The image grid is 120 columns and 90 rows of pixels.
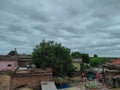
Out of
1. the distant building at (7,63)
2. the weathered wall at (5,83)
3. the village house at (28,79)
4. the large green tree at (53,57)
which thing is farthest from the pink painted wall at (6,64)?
the village house at (28,79)

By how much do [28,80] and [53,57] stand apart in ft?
25.3

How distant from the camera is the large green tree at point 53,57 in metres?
25.5

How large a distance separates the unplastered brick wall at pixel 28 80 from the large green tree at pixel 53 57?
19.7 feet

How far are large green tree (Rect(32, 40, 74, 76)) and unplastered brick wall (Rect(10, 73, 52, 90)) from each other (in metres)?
6.00

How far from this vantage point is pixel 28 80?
1858cm

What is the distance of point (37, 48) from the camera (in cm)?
2766

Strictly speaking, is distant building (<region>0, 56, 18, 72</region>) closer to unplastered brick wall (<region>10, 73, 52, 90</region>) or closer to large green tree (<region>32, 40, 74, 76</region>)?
large green tree (<region>32, 40, 74, 76</region>)

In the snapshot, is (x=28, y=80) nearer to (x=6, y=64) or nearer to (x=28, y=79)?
(x=28, y=79)

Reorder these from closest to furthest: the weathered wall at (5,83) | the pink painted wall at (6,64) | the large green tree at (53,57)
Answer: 1. the weathered wall at (5,83)
2. the large green tree at (53,57)
3. the pink painted wall at (6,64)

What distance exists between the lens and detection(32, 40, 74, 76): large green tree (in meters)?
25.5

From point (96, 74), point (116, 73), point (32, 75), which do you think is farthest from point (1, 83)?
point (96, 74)

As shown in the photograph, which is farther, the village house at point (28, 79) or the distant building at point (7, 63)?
the distant building at point (7, 63)

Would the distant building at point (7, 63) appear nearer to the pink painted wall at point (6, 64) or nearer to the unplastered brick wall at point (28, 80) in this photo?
the pink painted wall at point (6, 64)

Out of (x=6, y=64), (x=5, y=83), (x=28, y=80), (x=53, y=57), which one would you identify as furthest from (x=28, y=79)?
(x=6, y=64)
